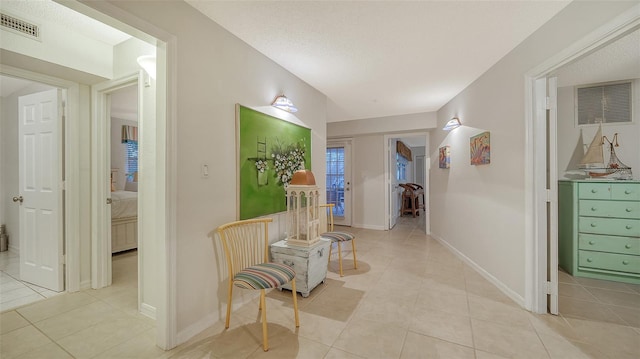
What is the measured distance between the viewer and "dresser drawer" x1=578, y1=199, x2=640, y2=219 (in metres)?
2.68

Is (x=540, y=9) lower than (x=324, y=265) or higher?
higher

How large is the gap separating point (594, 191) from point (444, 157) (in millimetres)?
1832

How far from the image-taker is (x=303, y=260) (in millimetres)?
2412

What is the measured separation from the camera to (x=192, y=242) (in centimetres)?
183

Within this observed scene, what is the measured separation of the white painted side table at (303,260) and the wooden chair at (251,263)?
0.50 feet

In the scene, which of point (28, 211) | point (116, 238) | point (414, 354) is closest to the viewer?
point (414, 354)

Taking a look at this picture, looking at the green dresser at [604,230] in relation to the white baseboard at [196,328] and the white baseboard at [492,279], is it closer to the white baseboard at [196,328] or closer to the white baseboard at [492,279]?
the white baseboard at [492,279]

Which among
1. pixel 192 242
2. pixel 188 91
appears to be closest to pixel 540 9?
pixel 188 91

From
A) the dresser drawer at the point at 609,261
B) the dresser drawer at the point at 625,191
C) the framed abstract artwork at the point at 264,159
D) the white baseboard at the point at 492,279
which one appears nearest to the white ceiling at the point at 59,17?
the framed abstract artwork at the point at 264,159

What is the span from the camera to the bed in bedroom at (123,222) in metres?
3.71

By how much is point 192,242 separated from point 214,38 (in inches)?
64.8

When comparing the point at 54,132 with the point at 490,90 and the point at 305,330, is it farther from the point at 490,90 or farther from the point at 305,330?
the point at 490,90

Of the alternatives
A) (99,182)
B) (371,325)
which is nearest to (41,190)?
(99,182)

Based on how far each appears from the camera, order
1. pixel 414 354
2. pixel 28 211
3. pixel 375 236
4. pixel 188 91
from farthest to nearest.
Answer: pixel 375 236 < pixel 28 211 < pixel 188 91 < pixel 414 354
